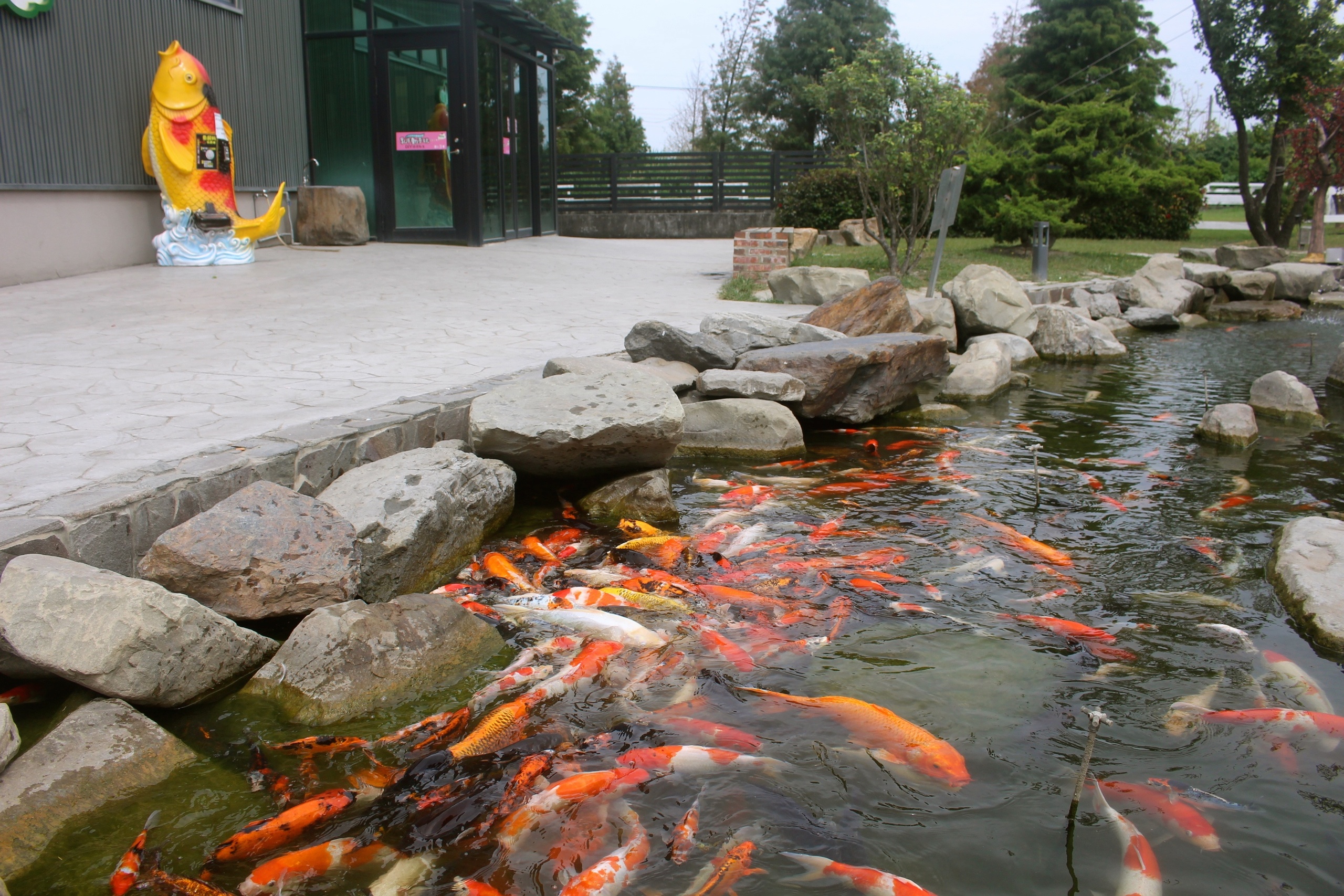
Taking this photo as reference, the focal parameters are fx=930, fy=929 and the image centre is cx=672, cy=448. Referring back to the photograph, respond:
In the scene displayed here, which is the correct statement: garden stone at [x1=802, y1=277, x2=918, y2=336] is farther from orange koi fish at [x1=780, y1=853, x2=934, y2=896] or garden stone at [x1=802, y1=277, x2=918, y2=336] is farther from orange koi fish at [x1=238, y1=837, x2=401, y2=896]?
orange koi fish at [x1=238, y1=837, x2=401, y2=896]

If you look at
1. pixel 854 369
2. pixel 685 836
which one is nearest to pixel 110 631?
pixel 685 836

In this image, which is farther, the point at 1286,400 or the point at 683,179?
the point at 683,179

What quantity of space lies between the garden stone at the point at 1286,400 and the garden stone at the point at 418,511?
6.40m

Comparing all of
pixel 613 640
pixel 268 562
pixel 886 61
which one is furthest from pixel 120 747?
pixel 886 61

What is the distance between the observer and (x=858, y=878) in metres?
2.47

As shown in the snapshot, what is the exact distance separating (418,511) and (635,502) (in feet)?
4.58

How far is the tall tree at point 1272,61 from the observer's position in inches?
677

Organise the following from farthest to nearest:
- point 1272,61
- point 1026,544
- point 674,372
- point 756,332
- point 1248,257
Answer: point 1272,61 → point 1248,257 → point 756,332 → point 674,372 → point 1026,544

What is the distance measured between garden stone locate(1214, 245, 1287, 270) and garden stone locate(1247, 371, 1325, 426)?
979 cm

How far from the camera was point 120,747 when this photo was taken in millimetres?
2793

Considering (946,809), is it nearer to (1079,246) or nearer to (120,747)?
(120,747)

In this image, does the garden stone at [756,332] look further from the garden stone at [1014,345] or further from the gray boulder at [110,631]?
the gray boulder at [110,631]

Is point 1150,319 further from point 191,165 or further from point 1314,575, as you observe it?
point 191,165

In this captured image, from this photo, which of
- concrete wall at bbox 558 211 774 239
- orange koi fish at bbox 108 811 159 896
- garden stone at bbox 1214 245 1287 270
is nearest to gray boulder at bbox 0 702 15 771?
orange koi fish at bbox 108 811 159 896
